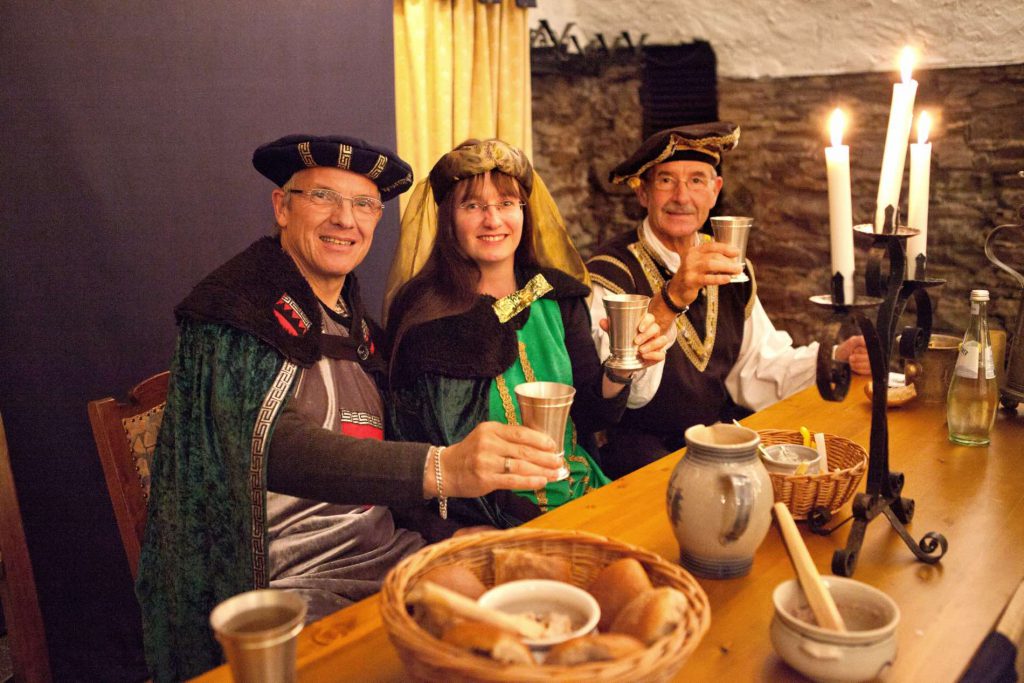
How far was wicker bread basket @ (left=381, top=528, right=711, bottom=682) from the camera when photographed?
0.88m

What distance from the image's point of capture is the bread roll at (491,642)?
0.91 m

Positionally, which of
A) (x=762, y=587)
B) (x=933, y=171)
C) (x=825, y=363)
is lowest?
(x=762, y=587)

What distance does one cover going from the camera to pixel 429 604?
38.6 inches

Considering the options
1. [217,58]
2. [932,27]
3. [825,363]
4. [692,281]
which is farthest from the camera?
[932,27]

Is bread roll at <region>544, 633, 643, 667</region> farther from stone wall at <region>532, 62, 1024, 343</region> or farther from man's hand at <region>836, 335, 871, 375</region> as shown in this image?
stone wall at <region>532, 62, 1024, 343</region>

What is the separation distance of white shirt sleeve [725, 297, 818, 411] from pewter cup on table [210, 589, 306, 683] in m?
2.46

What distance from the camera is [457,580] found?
44.0 inches

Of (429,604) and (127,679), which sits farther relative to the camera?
(127,679)

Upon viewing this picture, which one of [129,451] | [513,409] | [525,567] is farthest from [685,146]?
[525,567]

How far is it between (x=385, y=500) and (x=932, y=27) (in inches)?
147

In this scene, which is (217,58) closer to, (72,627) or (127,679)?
(72,627)

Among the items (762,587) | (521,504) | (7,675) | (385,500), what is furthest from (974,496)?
(7,675)

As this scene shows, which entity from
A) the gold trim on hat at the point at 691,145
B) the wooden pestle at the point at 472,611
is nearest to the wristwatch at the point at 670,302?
the gold trim on hat at the point at 691,145

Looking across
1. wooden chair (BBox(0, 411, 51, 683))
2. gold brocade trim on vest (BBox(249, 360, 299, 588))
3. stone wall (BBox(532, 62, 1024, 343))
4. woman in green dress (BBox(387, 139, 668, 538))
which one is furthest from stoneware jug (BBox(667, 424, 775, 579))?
stone wall (BBox(532, 62, 1024, 343))
